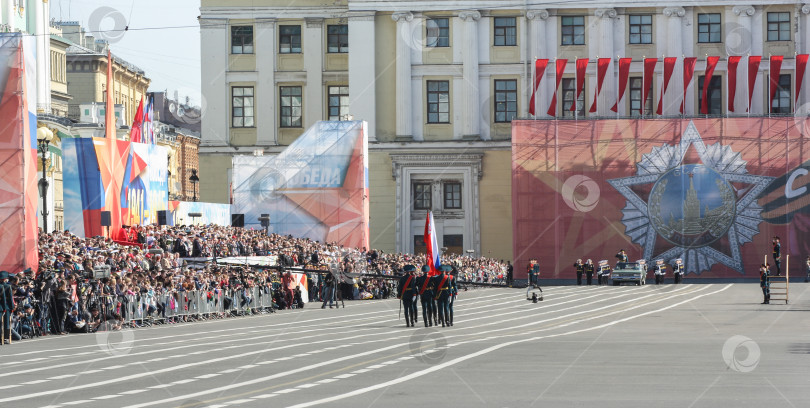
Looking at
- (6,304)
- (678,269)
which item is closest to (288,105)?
→ (678,269)

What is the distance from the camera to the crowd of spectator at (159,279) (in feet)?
106

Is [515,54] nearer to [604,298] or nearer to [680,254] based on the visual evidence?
[680,254]

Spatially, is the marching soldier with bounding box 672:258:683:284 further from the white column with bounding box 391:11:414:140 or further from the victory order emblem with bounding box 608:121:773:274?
the white column with bounding box 391:11:414:140

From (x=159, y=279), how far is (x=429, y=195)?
50.0 m

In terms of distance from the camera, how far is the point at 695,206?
7275cm

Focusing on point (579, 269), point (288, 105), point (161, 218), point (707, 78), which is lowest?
point (579, 269)

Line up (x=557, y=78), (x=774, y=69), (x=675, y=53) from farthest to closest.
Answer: (x=675, y=53)
(x=557, y=78)
(x=774, y=69)

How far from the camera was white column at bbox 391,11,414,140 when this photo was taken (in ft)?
281

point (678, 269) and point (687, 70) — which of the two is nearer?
point (678, 269)

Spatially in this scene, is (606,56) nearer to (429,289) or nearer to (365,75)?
(365,75)

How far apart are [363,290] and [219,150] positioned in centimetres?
3579

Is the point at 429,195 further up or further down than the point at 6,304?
further up

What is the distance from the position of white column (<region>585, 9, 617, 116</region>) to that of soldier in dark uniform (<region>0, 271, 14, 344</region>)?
58257 millimetres

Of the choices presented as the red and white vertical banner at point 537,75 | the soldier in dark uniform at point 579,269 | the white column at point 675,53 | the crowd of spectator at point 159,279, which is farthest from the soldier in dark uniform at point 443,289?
the white column at point 675,53
